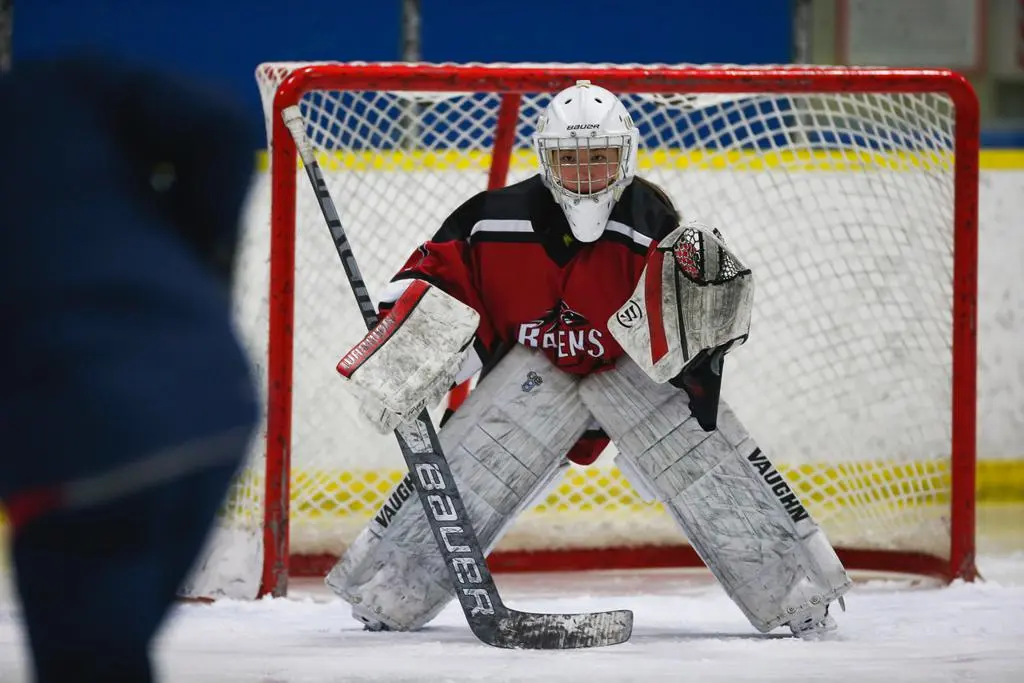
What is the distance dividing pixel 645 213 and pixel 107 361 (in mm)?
1446

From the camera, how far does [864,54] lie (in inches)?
200

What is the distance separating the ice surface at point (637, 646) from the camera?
7.31 ft

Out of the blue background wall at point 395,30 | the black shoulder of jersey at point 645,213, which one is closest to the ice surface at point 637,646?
the black shoulder of jersey at point 645,213

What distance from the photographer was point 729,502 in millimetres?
2564

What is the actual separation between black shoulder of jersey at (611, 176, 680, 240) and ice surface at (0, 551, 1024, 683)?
69 centimetres

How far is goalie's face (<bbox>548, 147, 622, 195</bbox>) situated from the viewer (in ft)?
8.08

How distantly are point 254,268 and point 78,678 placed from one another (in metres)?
2.19

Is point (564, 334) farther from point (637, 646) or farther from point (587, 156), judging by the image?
point (637, 646)

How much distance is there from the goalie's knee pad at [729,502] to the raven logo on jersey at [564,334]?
66 millimetres

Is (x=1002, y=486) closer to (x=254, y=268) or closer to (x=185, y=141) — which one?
(x=254, y=268)

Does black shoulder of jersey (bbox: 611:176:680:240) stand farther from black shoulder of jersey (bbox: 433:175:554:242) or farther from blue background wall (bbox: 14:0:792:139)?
blue background wall (bbox: 14:0:792:139)

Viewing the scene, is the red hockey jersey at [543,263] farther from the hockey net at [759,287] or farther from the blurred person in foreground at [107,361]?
the blurred person in foreground at [107,361]

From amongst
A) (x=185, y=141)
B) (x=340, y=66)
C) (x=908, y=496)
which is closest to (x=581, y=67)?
(x=340, y=66)

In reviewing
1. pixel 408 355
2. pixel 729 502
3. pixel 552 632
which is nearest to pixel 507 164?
pixel 408 355
